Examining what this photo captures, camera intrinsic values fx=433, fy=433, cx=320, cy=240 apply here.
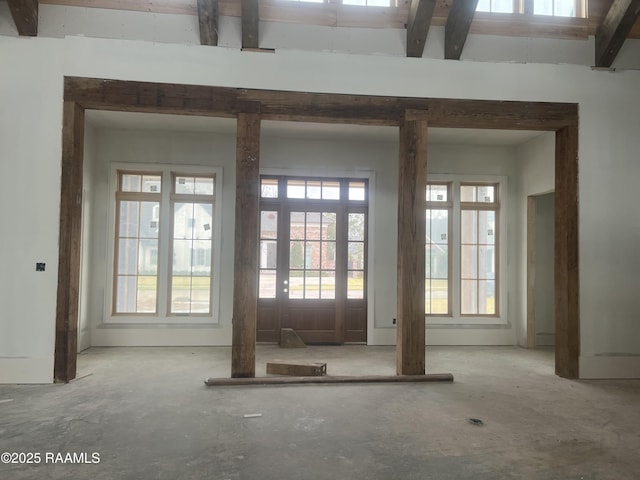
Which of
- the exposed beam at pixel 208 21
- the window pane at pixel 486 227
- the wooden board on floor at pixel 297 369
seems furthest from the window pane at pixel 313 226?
the exposed beam at pixel 208 21

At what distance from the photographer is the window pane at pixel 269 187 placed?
6703 mm

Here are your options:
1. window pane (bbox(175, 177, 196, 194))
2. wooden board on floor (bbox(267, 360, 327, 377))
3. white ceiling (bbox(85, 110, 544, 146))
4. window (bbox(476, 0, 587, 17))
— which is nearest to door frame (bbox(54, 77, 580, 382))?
wooden board on floor (bbox(267, 360, 327, 377))

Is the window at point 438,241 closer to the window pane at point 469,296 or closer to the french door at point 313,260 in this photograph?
the window pane at point 469,296

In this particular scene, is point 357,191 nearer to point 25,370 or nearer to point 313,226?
point 313,226

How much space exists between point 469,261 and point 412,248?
265 centimetres

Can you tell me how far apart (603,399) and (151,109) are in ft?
17.3

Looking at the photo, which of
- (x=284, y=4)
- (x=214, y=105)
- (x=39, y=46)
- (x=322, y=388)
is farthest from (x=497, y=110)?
(x=39, y=46)

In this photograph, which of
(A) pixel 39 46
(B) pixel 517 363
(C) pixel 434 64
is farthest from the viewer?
(B) pixel 517 363

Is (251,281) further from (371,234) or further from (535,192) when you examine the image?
(535,192)

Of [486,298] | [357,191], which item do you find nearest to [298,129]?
[357,191]

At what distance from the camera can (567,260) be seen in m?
4.83

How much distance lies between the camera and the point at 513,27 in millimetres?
4824

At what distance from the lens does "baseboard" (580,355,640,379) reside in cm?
477

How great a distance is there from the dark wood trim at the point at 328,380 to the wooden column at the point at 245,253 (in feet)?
0.43
